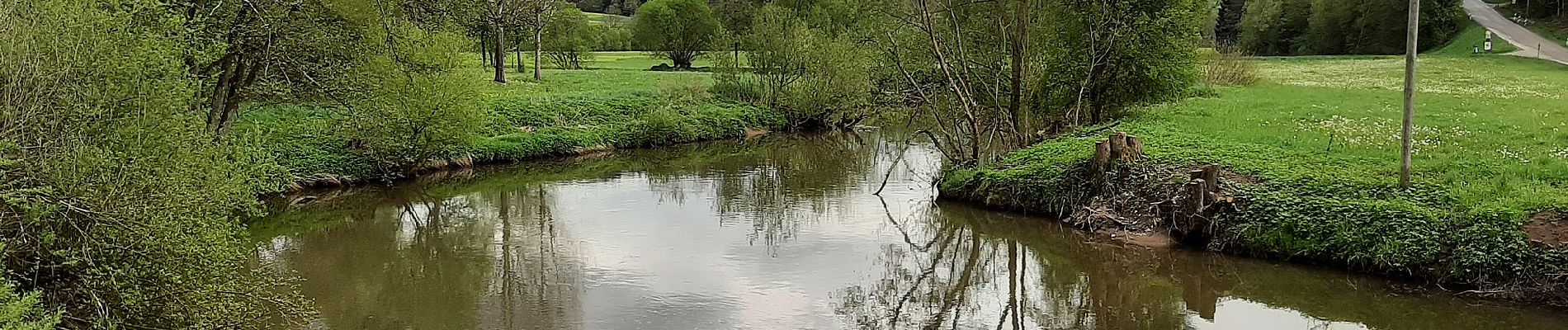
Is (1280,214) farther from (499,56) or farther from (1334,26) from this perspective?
(1334,26)

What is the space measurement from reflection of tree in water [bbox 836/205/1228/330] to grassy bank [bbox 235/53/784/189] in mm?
9889

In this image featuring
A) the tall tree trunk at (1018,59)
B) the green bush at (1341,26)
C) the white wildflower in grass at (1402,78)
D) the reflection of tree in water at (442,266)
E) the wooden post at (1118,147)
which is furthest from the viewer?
the green bush at (1341,26)

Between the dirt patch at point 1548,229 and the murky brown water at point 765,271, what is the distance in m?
0.68

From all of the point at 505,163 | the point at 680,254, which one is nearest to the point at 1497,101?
the point at 680,254

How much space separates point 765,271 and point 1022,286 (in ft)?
10.6

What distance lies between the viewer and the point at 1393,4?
49.2 meters

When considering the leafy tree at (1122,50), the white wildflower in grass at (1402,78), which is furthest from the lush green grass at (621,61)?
the leafy tree at (1122,50)

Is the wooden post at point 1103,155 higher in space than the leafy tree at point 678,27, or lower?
lower

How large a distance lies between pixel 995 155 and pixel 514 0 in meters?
21.5

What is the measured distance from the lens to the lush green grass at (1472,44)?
40.9m

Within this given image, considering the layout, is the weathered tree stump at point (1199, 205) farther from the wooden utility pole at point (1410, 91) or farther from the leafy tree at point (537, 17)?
the leafy tree at point (537, 17)

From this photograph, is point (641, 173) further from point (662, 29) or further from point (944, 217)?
point (662, 29)

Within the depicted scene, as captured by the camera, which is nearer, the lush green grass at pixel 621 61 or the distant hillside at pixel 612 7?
the lush green grass at pixel 621 61

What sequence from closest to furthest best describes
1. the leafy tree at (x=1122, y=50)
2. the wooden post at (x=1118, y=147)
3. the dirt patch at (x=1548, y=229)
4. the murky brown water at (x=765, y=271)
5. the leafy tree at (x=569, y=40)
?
the dirt patch at (x=1548, y=229) → the murky brown water at (x=765, y=271) → the wooden post at (x=1118, y=147) → the leafy tree at (x=1122, y=50) → the leafy tree at (x=569, y=40)
